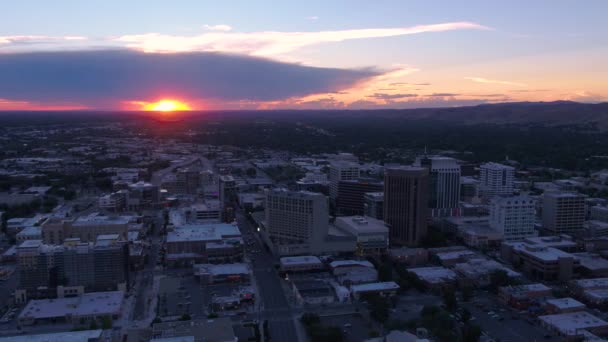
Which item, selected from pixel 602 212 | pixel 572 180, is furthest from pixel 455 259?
pixel 572 180

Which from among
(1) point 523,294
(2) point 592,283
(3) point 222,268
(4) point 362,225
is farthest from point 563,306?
(3) point 222,268

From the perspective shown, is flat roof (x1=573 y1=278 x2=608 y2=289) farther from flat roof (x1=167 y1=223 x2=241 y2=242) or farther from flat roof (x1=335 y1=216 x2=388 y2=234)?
flat roof (x1=167 y1=223 x2=241 y2=242)

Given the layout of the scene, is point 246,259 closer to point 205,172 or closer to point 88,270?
point 88,270

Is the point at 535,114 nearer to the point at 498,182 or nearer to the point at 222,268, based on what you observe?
the point at 498,182

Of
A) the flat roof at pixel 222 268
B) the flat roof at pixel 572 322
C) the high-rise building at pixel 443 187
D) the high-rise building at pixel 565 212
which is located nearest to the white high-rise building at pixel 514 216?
the high-rise building at pixel 565 212

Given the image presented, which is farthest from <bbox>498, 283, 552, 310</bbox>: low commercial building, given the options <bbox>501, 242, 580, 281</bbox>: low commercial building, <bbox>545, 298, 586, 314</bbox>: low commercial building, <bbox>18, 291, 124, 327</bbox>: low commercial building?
<bbox>18, 291, 124, 327</bbox>: low commercial building
